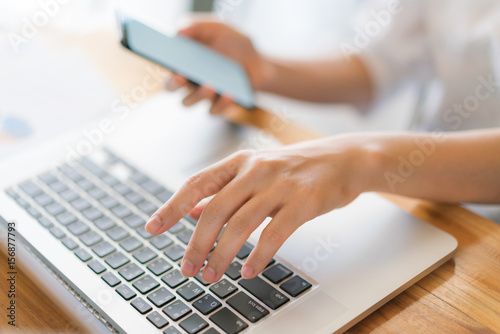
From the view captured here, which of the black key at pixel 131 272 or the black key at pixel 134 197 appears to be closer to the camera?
the black key at pixel 131 272

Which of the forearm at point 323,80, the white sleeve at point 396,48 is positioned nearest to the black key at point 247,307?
the forearm at point 323,80

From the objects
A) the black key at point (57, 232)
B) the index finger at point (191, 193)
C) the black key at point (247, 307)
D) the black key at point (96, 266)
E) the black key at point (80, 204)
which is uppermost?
the index finger at point (191, 193)

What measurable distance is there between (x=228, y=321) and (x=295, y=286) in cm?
7

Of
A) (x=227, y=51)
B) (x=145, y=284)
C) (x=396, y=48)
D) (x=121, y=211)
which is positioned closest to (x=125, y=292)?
(x=145, y=284)

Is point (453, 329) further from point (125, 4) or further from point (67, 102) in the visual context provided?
point (125, 4)

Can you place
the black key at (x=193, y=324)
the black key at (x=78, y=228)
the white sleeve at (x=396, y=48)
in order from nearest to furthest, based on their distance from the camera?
1. the black key at (x=193, y=324)
2. the black key at (x=78, y=228)
3. the white sleeve at (x=396, y=48)

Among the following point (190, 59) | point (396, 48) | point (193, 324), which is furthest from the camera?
point (396, 48)

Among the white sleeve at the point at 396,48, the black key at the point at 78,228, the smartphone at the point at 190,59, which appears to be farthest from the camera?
the white sleeve at the point at 396,48

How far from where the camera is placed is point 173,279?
0.46 m

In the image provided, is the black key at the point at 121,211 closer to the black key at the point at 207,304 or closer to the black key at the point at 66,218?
the black key at the point at 66,218

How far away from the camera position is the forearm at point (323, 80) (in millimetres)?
853

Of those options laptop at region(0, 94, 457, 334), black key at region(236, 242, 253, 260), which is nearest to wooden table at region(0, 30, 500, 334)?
laptop at region(0, 94, 457, 334)

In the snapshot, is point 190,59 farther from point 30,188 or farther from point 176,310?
point 176,310

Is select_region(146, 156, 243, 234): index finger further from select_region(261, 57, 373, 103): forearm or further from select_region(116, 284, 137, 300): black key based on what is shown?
select_region(261, 57, 373, 103): forearm
